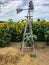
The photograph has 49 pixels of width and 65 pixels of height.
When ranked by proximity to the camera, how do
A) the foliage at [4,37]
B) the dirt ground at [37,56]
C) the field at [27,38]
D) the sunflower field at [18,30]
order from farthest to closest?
1. the sunflower field at [18,30]
2. the foliage at [4,37]
3. the field at [27,38]
4. the dirt ground at [37,56]

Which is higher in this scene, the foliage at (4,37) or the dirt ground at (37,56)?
the foliage at (4,37)

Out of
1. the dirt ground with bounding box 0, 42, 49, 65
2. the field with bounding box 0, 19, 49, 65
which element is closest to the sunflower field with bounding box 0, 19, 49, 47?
the field with bounding box 0, 19, 49, 65

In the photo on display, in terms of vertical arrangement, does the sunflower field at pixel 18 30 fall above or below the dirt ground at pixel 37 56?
above

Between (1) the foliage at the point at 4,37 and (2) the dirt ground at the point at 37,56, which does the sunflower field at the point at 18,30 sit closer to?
(1) the foliage at the point at 4,37

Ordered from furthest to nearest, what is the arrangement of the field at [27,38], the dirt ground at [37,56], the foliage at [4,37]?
1. the foliage at [4,37]
2. the field at [27,38]
3. the dirt ground at [37,56]

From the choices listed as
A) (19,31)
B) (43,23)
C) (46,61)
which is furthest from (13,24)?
(46,61)

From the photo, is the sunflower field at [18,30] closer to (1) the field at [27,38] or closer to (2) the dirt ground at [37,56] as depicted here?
(1) the field at [27,38]

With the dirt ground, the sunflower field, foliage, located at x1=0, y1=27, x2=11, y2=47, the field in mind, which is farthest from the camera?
the sunflower field

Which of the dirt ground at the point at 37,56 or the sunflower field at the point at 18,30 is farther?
the sunflower field at the point at 18,30

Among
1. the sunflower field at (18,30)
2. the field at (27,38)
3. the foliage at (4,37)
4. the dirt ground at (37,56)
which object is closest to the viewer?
the dirt ground at (37,56)

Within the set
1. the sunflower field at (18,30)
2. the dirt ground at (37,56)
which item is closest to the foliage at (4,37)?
the sunflower field at (18,30)

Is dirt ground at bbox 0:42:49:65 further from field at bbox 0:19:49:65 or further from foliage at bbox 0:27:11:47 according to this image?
foliage at bbox 0:27:11:47

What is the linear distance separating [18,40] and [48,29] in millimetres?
963

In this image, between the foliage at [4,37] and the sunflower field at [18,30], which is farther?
the sunflower field at [18,30]
